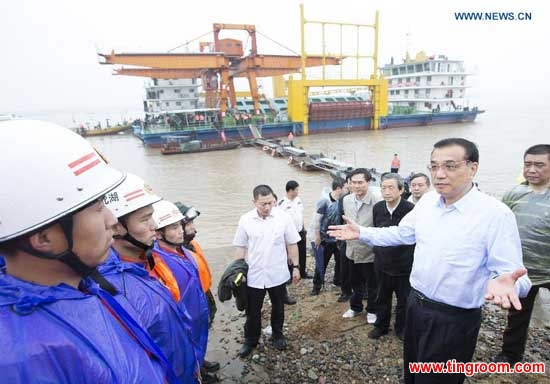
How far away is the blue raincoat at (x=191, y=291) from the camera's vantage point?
6.70ft

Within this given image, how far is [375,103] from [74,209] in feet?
109

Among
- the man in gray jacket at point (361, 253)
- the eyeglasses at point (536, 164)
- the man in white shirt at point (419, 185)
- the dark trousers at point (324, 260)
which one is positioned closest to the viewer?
the eyeglasses at point (536, 164)

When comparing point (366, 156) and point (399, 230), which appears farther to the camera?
point (366, 156)

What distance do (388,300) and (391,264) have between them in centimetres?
40

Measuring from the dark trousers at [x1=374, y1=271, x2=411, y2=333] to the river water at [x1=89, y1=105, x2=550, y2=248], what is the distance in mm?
4626

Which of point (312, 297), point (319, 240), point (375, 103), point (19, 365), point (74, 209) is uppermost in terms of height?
point (375, 103)

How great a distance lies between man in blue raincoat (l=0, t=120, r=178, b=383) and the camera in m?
0.73

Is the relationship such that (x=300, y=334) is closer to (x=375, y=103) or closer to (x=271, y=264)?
(x=271, y=264)

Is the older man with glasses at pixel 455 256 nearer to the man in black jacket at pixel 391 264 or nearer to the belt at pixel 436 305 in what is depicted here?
the belt at pixel 436 305

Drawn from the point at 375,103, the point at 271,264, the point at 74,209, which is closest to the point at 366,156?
the point at 375,103

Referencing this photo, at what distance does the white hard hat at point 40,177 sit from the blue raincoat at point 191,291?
1209mm

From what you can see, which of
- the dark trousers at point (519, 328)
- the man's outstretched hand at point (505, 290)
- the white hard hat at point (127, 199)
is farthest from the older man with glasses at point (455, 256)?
the white hard hat at point (127, 199)

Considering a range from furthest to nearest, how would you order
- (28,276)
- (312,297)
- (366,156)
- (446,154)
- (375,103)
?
(375,103), (366,156), (312,297), (446,154), (28,276)

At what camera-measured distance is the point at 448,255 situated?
71.1 inches
